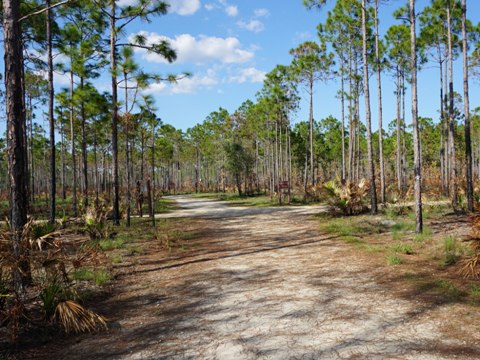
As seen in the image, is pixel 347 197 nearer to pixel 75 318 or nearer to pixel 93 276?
pixel 93 276

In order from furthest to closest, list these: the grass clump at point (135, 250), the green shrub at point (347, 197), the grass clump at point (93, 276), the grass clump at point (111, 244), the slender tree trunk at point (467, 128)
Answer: the green shrub at point (347, 197) → the slender tree trunk at point (467, 128) → the grass clump at point (111, 244) → the grass clump at point (135, 250) → the grass clump at point (93, 276)

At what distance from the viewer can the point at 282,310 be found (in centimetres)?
503

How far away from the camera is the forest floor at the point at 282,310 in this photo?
153 inches

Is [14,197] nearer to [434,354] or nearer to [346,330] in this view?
[346,330]

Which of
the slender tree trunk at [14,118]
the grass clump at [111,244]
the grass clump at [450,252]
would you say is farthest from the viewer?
the grass clump at [111,244]

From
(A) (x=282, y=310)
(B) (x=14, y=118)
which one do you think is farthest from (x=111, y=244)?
(A) (x=282, y=310)

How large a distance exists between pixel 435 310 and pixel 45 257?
550 cm

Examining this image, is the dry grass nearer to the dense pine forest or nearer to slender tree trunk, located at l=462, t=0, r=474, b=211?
the dense pine forest

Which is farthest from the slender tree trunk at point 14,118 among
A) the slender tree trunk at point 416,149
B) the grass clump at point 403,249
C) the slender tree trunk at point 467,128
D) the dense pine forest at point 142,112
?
the slender tree trunk at point 467,128

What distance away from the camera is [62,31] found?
16.7 m

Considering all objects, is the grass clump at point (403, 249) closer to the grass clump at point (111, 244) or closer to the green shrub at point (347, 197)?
the green shrub at point (347, 197)

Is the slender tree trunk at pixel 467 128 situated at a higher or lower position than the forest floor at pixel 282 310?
higher

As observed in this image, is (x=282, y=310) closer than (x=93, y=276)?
Yes

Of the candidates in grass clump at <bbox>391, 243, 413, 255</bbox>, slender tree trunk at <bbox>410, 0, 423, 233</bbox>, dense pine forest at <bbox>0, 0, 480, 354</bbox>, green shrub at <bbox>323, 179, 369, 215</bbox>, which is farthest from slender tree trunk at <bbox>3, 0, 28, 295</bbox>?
green shrub at <bbox>323, 179, 369, 215</bbox>
